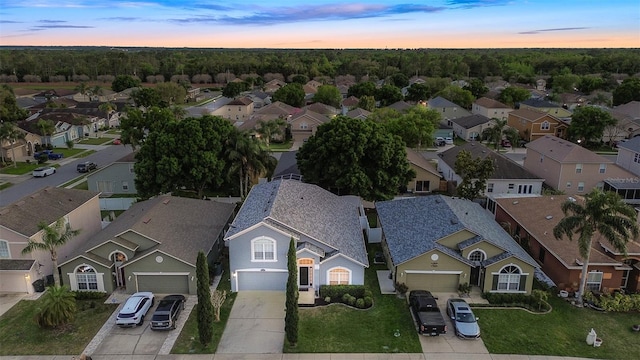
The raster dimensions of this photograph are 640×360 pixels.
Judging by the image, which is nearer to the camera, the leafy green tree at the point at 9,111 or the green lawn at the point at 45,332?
the green lawn at the point at 45,332

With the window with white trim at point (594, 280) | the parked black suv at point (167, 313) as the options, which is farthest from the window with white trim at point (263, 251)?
the window with white trim at point (594, 280)

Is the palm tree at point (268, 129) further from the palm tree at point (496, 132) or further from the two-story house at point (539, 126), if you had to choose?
the two-story house at point (539, 126)

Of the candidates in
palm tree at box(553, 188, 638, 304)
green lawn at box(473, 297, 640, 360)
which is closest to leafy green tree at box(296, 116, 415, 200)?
green lawn at box(473, 297, 640, 360)

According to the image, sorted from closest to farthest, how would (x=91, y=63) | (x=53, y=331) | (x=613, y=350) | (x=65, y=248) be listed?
(x=613, y=350)
(x=53, y=331)
(x=65, y=248)
(x=91, y=63)

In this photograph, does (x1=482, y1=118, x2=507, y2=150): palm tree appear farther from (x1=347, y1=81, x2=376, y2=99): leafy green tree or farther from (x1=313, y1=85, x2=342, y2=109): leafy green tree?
(x1=313, y1=85, x2=342, y2=109): leafy green tree

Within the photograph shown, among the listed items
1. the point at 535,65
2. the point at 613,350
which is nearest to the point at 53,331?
the point at 613,350

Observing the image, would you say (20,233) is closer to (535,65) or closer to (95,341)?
(95,341)
